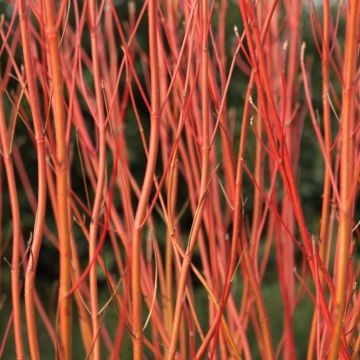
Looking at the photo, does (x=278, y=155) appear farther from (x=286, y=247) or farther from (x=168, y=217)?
(x=286, y=247)

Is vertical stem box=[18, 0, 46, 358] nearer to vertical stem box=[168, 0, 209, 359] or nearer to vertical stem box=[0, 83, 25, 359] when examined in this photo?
vertical stem box=[0, 83, 25, 359]

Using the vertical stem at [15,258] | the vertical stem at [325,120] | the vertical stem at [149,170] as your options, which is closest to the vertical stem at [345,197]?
the vertical stem at [325,120]

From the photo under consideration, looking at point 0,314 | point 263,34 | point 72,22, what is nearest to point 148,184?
point 263,34

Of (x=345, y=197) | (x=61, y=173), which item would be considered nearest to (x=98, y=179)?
(x=61, y=173)

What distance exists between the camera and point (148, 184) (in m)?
1.30

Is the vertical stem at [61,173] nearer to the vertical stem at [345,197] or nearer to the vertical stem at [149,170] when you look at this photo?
the vertical stem at [149,170]

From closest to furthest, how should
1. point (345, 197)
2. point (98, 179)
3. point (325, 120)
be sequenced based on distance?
point (345, 197)
point (98, 179)
point (325, 120)

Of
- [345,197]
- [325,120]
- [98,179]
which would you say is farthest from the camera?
[325,120]

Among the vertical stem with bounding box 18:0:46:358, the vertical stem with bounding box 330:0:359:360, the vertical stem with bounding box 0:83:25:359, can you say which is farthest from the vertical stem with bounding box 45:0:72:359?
the vertical stem with bounding box 330:0:359:360

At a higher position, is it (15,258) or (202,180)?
(202,180)

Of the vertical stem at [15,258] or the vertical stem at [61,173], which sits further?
the vertical stem at [15,258]

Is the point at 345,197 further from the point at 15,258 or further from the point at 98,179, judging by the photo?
the point at 15,258

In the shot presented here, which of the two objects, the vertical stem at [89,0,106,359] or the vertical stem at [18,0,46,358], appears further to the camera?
the vertical stem at [89,0,106,359]

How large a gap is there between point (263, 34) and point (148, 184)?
0.33 m
